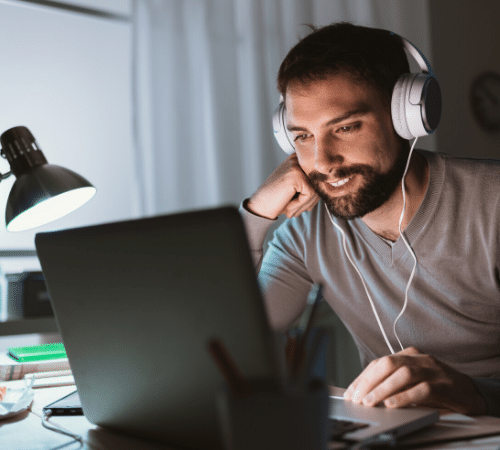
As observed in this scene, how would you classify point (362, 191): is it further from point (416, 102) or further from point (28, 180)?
point (28, 180)

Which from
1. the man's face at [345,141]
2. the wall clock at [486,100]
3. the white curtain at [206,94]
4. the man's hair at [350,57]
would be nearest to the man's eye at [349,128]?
the man's face at [345,141]

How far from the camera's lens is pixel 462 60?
3020 mm

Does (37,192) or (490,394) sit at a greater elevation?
(37,192)

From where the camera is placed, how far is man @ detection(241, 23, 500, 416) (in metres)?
1.19

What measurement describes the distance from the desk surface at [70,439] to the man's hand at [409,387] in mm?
127

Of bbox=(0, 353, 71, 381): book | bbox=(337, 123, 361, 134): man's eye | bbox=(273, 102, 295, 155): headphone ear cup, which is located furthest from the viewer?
bbox=(273, 102, 295, 155): headphone ear cup

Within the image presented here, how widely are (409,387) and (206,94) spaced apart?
167 centimetres

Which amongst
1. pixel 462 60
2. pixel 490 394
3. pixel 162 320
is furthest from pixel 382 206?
pixel 462 60

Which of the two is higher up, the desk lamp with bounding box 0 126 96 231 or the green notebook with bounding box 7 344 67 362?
the desk lamp with bounding box 0 126 96 231

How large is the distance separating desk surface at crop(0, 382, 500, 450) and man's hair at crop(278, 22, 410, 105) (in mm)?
862

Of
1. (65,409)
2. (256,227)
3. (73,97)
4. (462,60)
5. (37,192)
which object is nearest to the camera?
(65,409)

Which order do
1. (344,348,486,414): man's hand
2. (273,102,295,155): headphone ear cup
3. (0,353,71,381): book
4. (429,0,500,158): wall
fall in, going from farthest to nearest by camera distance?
(429,0,500,158): wall → (273,102,295,155): headphone ear cup → (0,353,71,381): book → (344,348,486,414): man's hand

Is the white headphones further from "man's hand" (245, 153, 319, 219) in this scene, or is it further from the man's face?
"man's hand" (245, 153, 319, 219)

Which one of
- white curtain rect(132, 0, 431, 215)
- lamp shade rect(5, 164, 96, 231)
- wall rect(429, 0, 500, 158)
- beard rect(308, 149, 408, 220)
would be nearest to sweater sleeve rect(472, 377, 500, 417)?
beard rect(308, 149, 408, 220)
